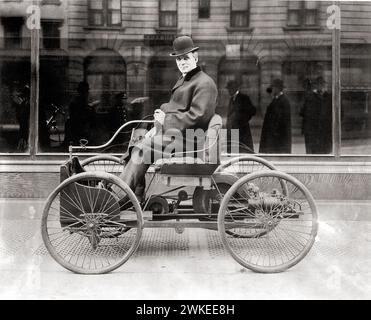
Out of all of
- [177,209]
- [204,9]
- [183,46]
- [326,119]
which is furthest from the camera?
[326,119]

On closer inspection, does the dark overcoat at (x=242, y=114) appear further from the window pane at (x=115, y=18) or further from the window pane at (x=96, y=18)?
the window pane at (x=96, y=18)

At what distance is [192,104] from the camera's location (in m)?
5.46

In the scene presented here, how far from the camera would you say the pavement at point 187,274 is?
4703 millimetres

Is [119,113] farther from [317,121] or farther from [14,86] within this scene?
[317,121]

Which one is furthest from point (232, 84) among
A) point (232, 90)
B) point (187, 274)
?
point (187, 274)

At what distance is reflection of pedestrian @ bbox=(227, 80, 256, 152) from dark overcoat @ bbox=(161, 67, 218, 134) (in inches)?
128

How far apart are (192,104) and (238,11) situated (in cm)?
374

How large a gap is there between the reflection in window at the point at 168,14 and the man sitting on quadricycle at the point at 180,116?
10.8 feet

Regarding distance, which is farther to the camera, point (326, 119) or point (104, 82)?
point (326, 119)

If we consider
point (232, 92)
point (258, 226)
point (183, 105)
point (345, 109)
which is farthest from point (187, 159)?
point (345, 109)

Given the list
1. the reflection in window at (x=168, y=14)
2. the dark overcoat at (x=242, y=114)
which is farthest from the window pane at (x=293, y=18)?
the reflection in window at (x=168, y=14)

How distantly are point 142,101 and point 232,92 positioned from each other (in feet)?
4.35

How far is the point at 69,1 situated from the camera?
8.78 m

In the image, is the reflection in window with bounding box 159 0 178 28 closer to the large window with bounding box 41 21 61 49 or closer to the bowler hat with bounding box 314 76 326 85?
the large window with bounding box 41 21 61 49
